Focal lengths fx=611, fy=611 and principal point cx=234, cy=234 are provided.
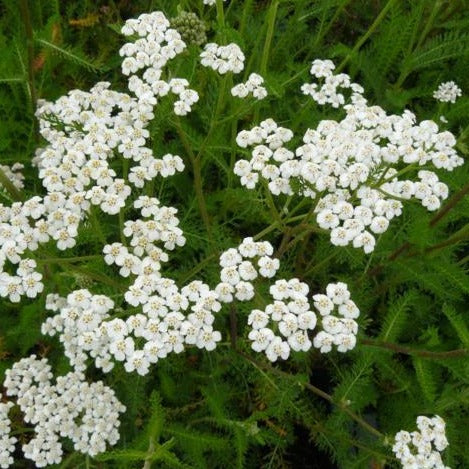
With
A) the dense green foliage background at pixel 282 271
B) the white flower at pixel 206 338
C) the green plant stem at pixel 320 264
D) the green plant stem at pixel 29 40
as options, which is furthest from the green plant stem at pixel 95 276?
the green plant stem at pixel 29 40

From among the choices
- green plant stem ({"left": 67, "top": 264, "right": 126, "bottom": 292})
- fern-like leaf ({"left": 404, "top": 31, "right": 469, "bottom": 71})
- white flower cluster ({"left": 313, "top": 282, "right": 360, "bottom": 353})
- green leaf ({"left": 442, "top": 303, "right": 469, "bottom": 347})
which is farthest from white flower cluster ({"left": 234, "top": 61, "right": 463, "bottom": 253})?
fern-like leaf ({"left": 404, "top": 31, "right": 469, "bottom": 71})

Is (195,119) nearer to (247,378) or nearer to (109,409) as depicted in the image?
(247,378)

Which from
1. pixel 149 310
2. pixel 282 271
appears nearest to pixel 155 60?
pixel 149 310

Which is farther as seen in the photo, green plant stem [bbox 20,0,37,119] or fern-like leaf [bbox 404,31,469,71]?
fern-like leaf [bbox 404,31,469,71]

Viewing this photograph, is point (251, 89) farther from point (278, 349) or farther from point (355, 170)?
point (278, 349)

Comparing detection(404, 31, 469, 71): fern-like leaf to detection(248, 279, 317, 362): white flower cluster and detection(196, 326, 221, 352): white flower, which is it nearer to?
detection(248, 279, 317, 362): white flower cluster

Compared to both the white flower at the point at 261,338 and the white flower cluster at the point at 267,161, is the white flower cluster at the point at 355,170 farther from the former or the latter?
the white flower at the point at 261,338

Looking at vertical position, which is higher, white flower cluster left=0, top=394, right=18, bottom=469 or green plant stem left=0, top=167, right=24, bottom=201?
green plant stem left=0, top=167, right=24, bottom=201
